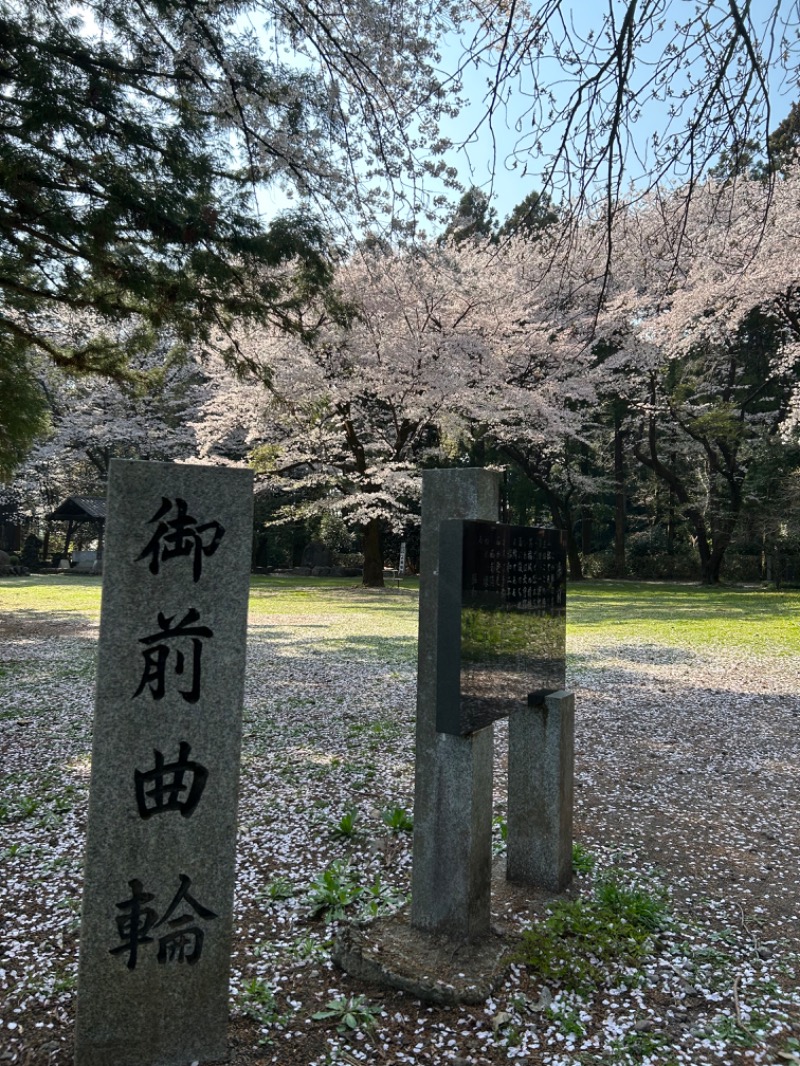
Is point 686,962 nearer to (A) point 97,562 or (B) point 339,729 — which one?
(B) point 339,729

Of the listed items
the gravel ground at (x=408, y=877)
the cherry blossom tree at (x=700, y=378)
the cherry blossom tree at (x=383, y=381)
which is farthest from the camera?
the cherry blossom tree at (x=700, y=378)

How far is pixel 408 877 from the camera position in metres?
3.09

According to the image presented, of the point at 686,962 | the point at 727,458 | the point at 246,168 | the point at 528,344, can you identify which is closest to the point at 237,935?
the point at 686,962

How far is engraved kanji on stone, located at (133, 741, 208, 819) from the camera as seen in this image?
1.93m

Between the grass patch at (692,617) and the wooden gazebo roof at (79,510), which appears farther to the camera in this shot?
the wooden gazebo roof at (79,510)

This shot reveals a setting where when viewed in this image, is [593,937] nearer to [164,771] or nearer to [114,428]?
[164,771]

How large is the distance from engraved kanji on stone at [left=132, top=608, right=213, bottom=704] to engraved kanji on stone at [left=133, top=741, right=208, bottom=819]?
0.53 ft

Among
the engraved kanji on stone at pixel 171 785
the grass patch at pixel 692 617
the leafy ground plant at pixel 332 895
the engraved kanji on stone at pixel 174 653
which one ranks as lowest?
the leafy ground plant at pixel 332 895

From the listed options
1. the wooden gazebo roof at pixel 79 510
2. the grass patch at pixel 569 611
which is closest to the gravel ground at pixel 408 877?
the grass patch at pixel 569 611

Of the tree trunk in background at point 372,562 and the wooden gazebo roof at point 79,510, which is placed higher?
the wooden gazebo roof at point 79,510

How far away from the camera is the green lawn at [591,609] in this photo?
10.7 metres

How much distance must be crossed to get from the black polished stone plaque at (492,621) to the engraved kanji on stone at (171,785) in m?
0.83

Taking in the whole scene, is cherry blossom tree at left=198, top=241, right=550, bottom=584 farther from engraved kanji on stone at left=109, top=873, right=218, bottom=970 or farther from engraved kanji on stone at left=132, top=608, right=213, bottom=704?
engraved kanji on stone at left=109, top=873, right=218, bottom=970

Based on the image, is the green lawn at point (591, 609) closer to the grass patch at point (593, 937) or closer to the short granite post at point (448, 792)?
the grass patch at point (593, 937)
